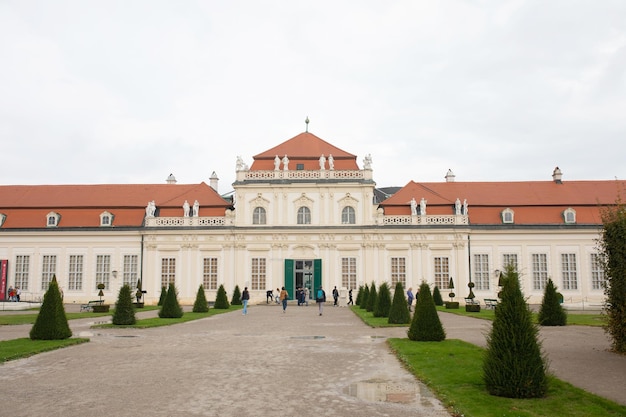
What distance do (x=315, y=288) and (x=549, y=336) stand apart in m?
26.4

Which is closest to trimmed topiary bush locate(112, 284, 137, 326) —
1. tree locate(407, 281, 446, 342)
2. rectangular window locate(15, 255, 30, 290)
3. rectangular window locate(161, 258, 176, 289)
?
tree locate(407, 281, 446, 342)

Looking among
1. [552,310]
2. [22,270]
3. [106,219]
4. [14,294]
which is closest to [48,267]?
[22,270]

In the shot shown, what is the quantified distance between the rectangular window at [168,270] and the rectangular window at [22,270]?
1108 cm

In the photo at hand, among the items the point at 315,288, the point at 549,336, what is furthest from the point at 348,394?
the point at 315,288

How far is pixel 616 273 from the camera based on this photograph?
1477cm

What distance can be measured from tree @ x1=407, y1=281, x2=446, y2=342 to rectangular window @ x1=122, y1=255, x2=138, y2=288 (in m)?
32.9

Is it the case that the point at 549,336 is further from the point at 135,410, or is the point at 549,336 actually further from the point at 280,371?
the point at 135,410

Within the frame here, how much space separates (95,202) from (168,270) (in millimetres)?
9002

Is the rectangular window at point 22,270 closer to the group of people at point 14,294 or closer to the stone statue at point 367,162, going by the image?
the group of people at point 14,294

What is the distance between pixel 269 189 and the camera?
44.5 m

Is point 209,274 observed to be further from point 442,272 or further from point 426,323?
point 426,323

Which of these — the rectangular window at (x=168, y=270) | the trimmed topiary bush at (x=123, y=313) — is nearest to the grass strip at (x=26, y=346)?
the trimmed topiary bush at (x=123, y=313)

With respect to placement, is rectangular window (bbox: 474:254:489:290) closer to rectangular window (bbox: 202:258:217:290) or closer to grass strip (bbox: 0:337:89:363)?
rectangular window (bbox: 202:258:217:290)

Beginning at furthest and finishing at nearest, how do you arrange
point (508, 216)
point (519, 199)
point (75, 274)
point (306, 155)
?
point (306, 155) → point (519, 199) → point (75, 274) → point (508, 216)
